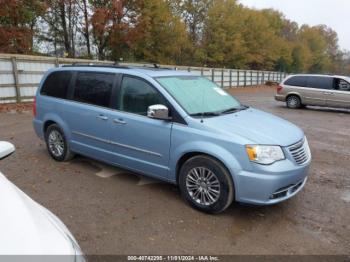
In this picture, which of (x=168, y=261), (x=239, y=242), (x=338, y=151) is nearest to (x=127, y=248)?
(x=168, y=261)

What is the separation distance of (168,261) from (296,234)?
156cm

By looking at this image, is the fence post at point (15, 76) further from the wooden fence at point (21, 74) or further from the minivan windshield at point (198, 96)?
the minivan windshield at point (198, 96)

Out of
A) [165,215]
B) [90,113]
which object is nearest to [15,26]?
[90,113]

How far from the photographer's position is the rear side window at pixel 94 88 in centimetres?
541

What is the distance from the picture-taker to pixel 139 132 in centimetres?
485

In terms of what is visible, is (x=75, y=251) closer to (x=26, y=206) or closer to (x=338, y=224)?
(x=26, y=206)

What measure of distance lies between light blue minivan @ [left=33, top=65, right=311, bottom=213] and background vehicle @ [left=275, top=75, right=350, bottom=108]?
38.8 feet

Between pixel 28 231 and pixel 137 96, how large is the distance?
331cm

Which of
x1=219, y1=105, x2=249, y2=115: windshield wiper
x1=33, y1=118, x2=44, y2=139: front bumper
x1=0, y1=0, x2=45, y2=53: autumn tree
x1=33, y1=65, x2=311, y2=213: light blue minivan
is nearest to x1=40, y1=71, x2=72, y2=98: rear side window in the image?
x1=33, y1=65, x2=311, y2=213: light blue minivan

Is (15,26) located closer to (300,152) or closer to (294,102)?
(294,102)

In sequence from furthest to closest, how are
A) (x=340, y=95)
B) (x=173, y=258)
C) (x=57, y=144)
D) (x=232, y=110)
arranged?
1. (x=340, y=95)
2. (x=57, y=144)
3. (x=232, y=110)
4. (x=173, y=258)

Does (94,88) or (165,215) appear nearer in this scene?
(165,215)

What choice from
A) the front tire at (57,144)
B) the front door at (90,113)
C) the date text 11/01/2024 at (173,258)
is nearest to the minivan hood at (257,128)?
the date text 11/01/2024 at (173,258)

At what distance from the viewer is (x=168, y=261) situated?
3369mm
